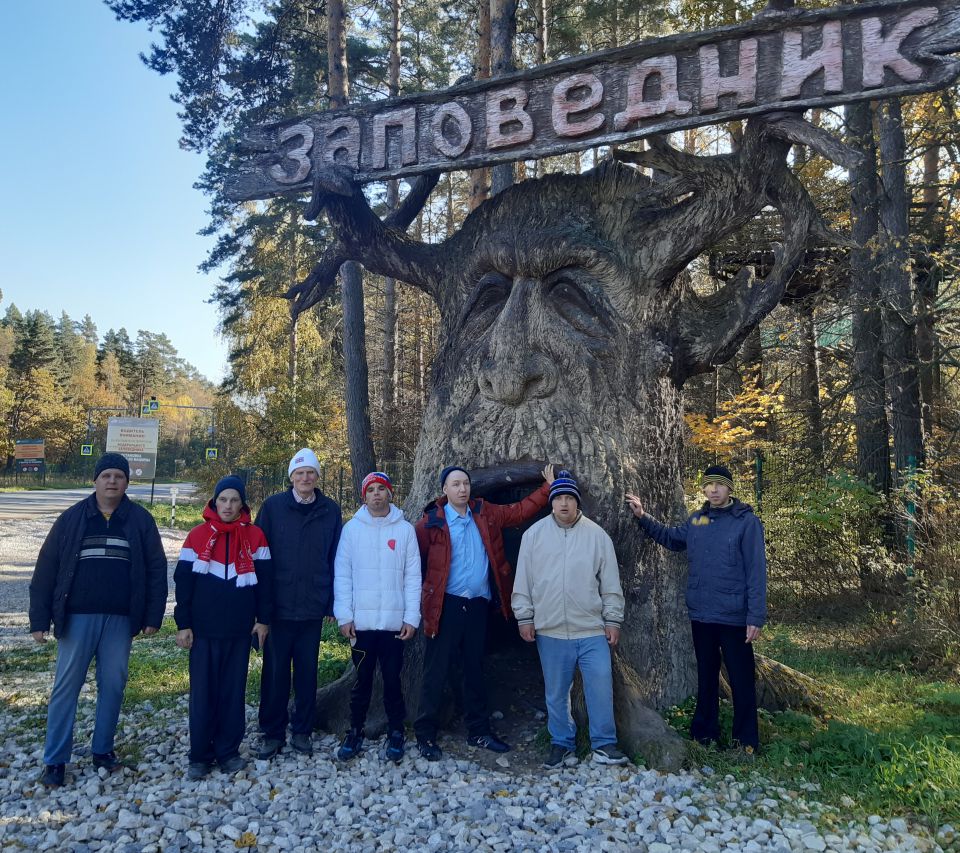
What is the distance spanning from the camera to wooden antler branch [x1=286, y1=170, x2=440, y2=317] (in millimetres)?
5488

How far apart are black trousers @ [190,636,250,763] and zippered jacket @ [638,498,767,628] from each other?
8.76 feet

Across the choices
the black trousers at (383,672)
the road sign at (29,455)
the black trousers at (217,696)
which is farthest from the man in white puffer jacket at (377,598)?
the road sign at (29,455)

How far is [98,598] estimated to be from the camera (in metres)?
3.99

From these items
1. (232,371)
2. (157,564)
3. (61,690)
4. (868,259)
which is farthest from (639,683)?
(232,371)

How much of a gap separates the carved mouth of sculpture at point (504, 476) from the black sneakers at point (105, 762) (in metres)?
2.62

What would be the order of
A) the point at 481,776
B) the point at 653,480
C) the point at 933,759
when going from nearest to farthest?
the point at 933,759 < the point at 481,776 < the point at 653,480

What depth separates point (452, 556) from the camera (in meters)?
4.38

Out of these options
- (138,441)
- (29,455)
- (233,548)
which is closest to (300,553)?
(233,548)

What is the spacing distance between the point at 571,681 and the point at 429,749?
0.92 metres

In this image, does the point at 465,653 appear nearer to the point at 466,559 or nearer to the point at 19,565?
the point at 466,559

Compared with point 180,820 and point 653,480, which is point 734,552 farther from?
point 180,820

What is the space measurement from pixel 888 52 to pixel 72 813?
6.01 meters

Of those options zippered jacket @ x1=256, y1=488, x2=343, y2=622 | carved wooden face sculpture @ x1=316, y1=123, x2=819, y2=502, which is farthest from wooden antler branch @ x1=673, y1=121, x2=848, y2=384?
zippered jacket @ x1=256, y1=488, x2=343, y2=622

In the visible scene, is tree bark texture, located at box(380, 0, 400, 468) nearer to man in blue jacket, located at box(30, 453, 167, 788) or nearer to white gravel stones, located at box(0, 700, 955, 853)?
man in blue jacket, located at box(30, 453, 167, 788)
